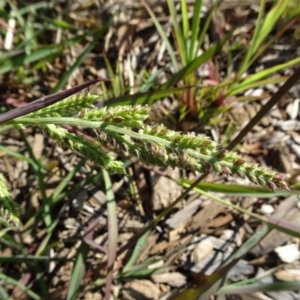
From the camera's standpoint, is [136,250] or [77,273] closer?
[77,273]

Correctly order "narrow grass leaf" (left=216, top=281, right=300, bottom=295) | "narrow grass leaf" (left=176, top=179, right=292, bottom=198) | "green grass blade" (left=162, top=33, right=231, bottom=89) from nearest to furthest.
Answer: "narrow grass leaf" (left=216, top=281, right=300, bottom=295) < "narrow grass leaf" (left=176, top=179, right=292, bottom=198) < "green grass blade" (left=162, top=33, right=231, bottom=89)

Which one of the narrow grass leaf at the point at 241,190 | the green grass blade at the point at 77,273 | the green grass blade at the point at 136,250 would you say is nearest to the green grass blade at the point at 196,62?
the narrow grass leaf at the point at 241,190

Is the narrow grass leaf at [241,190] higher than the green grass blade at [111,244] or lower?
higher

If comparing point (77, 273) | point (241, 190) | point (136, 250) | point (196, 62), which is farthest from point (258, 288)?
point (196, 62)

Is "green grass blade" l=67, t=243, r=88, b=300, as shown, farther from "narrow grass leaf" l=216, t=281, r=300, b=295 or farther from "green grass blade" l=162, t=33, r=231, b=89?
"green grass blade" l=162, t=33, r=231, b=89

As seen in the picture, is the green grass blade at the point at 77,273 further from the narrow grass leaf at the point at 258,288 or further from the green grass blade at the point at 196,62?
the green grass blade at the point at 196,62

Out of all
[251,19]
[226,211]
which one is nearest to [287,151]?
[226,211]

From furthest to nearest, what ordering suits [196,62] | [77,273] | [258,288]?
1. [196,62]
2. [77,273]
3. [258,288]

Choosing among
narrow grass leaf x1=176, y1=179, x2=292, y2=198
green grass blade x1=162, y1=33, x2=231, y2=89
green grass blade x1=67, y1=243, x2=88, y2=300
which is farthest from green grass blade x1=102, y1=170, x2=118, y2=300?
green grass blade x1=162, y1=33, x2=231, y2=89

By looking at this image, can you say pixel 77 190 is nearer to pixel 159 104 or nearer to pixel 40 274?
pixel 40 274

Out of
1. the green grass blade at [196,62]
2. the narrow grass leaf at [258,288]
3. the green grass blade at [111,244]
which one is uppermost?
the green grass blade at [196,62]

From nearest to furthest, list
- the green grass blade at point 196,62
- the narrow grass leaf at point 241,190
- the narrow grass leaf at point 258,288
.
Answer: the narrow grass leaf at point 258,288 → the narrow grass leaf at point 241,190 → the green grass blade at point 196,62

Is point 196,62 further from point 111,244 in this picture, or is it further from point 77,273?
point 77,273
